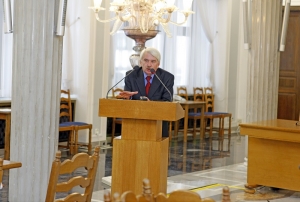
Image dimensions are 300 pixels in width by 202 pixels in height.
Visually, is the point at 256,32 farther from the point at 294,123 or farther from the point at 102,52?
the point at 102,52

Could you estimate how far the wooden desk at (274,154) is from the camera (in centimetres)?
665

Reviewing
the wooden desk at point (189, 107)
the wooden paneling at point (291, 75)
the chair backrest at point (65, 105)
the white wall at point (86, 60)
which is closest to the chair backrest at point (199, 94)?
the wooden desk at point (189, 107)

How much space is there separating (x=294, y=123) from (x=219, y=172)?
161 centimetres

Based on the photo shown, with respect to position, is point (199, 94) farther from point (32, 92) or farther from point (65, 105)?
point (32, 92)

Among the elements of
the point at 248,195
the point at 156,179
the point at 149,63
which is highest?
the point at 149,63

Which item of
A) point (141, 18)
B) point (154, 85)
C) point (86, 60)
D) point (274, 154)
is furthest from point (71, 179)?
point (86, 60)

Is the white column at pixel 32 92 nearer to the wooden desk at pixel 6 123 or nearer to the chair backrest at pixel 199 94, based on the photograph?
the wooden desk at pixel 6 123

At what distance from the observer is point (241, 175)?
8.22m

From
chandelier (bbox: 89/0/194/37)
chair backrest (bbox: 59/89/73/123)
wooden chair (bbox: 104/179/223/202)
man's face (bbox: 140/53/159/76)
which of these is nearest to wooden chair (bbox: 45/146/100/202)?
wooden chair (bbox: 104/179/223/202)

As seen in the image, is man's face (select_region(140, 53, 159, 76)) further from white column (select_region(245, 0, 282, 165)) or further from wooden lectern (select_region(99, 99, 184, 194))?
white column (select_region(245, 0, 282, 165))

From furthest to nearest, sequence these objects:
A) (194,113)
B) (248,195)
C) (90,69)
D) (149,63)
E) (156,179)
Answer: (194,113) → (90,69) → (248,195) → (149,63) → (156,179)

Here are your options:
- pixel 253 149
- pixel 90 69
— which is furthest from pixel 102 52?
pixel 253 149

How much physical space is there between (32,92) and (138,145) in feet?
3.62

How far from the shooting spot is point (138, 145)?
4.81 metres
